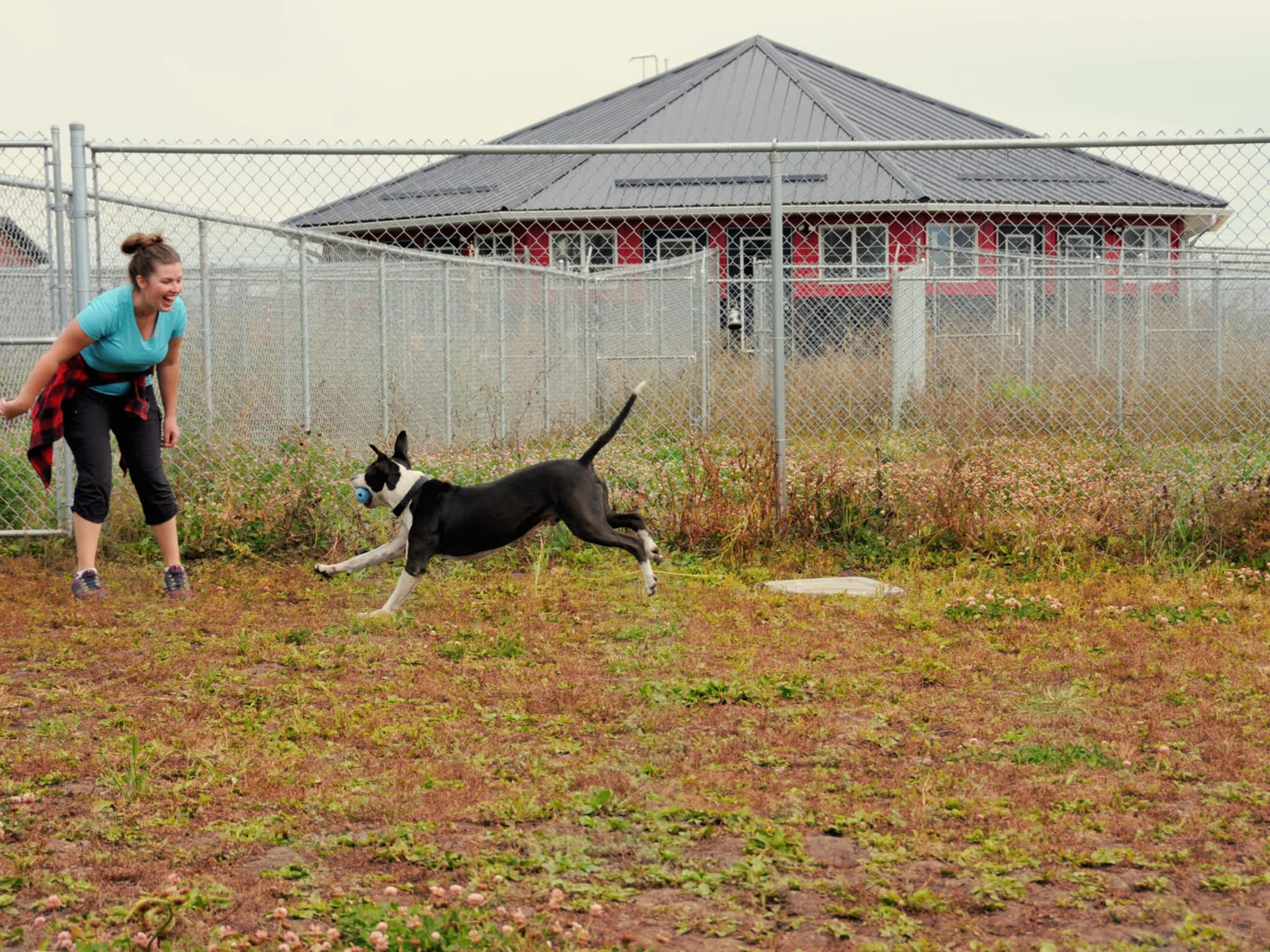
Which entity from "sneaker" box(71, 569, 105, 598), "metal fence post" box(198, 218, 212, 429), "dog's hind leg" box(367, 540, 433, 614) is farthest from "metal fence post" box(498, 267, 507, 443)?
"dog's hind leg" box(367, 540, 433, 614)

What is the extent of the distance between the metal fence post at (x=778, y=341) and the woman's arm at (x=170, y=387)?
121 inches

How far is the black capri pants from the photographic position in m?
6.04

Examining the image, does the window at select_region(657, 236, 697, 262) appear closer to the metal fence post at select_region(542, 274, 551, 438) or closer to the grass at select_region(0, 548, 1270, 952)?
the metal fence post at select_region(542, 274, 551, 438)

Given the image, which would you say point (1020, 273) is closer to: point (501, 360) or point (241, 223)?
point (501, 360)

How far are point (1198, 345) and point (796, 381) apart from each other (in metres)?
7.12

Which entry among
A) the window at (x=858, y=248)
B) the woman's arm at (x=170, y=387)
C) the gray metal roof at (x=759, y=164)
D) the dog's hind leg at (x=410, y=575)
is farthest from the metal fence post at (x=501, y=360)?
the window at (x=858, y=248)

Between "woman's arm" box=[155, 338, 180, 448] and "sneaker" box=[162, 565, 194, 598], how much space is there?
61 centimetres

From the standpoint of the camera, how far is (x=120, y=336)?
5.82 meters

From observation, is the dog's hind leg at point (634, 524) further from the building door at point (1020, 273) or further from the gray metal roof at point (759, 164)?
the gray metal roof at point (759, 164)

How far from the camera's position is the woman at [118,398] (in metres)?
5.75

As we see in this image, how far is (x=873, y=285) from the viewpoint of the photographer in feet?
73.2

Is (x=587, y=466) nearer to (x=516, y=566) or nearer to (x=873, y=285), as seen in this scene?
(x=516, y=566)

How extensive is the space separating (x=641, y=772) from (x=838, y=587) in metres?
3.07

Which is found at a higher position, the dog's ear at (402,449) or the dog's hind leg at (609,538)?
the dog's ear at (402,449)
